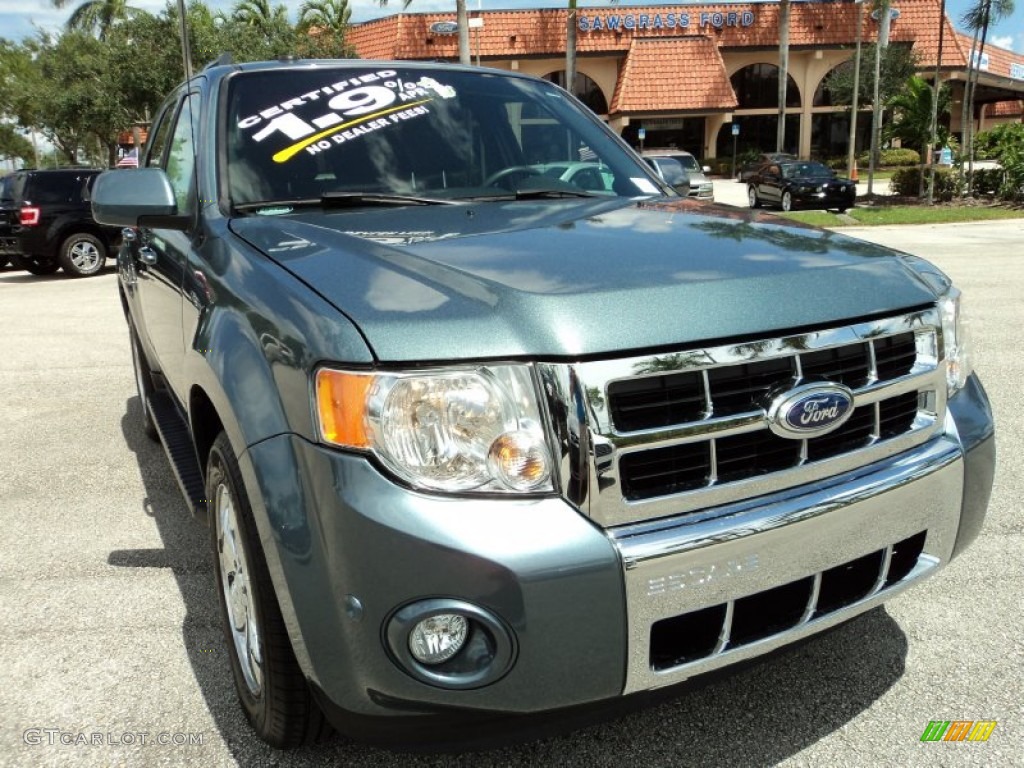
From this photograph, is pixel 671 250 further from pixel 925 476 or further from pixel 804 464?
pixel 925 476

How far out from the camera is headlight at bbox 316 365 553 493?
1.72 m

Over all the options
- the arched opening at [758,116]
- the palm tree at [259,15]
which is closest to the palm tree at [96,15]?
the palm tree at [259,15]

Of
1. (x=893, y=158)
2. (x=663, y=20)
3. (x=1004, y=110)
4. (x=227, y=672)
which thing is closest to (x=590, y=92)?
(x=663, y=20)

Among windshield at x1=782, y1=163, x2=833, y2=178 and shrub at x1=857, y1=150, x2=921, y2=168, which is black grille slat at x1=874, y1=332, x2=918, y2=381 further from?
shrub at x1=857, y1=150, x2=921, y2=168

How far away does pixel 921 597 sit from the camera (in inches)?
120

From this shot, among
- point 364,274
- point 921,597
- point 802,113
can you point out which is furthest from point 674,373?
point 802,113

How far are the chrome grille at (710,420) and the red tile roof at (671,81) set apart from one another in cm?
4123

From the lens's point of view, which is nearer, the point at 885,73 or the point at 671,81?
the point at 885,73

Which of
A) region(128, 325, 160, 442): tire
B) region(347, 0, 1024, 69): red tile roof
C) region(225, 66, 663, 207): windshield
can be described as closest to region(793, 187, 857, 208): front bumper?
region(347, 0, 1024, 69): red tile roof

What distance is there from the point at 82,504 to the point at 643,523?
11.0 feet

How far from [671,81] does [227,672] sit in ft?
139

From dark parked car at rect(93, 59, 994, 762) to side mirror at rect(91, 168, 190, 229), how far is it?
1.73 ft

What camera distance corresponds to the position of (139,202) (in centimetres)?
281

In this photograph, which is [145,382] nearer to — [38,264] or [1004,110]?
[38,264]
